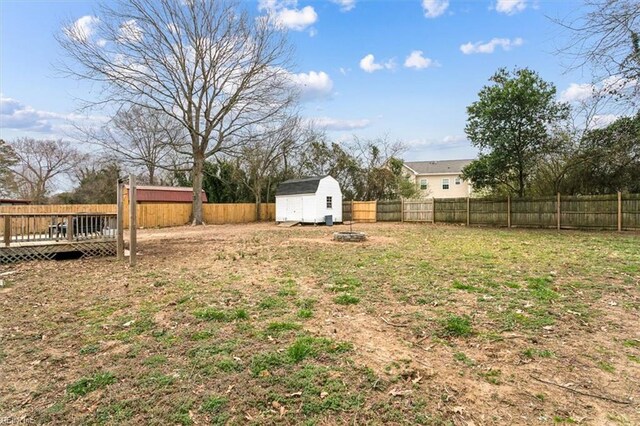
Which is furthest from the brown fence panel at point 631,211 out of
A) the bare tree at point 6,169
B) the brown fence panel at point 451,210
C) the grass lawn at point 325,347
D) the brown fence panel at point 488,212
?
the bare tree at point 6,169

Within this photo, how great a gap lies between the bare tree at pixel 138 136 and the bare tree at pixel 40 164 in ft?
29.3

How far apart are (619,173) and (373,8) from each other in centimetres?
1242

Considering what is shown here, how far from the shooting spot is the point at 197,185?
2156 cm

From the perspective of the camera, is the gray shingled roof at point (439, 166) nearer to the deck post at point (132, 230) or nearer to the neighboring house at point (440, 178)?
the neighboring house at point (440, 178)

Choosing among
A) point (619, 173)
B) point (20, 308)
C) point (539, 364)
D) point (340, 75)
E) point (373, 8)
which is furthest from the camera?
point (340, 75)

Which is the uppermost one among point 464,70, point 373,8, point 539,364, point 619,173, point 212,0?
point 212,0

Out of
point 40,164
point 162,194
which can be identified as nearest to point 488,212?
point 162,194

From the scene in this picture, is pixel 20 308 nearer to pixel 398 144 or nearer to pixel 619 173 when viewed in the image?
pixel 619 173

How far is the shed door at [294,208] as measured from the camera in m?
21.6

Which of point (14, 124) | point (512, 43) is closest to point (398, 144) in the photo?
point (512, 43)

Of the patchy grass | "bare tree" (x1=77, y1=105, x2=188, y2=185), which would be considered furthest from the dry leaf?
"bare tree" (x1=77, y1=105, x2=188, y2=185)

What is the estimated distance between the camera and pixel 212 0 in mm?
18391

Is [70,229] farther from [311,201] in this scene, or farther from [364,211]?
[364,211]

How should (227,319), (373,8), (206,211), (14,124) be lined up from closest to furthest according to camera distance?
(227,319), (373,8), (14,124), (206,211)
